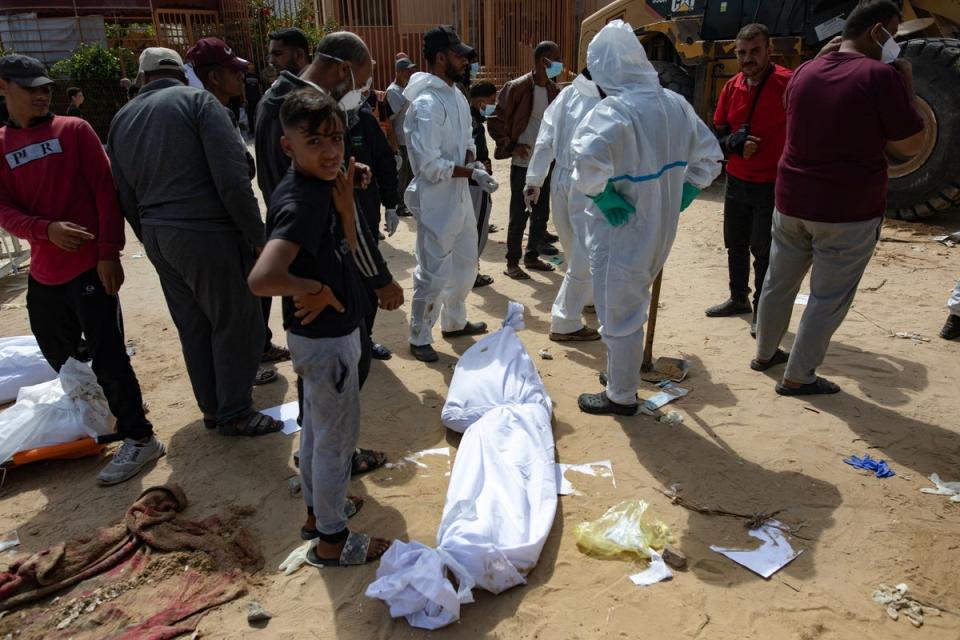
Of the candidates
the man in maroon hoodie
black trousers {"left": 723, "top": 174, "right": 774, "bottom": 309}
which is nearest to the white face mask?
black trousers {"left": 723, "top": 174, "right": 774, "bottom": 309}

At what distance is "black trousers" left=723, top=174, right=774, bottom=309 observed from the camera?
4.70m

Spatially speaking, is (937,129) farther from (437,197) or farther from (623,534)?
(623,534)

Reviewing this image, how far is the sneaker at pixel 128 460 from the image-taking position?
10.8 ft

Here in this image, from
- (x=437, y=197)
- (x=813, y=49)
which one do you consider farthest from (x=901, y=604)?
(x=813, y=49)

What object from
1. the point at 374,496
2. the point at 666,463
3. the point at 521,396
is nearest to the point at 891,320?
the point at 666,463

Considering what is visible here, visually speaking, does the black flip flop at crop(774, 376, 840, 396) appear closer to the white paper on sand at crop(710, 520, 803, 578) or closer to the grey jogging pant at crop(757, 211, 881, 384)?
the grey jogging pant at crop(757, 211, 881, 384)

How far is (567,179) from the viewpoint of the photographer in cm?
491

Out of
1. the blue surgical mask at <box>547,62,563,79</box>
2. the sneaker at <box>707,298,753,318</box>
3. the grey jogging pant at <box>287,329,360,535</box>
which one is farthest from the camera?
the blue surgical mask at <box>547,62,563,79</box>

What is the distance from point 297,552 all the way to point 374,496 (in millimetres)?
492

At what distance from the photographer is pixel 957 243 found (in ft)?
21.3

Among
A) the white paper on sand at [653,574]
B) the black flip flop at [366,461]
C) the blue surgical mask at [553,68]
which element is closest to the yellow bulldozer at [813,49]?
the blue surgical mask at [553,68]

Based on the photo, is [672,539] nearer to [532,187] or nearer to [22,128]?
[532,187]

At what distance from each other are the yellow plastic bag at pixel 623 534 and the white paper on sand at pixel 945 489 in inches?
51.1

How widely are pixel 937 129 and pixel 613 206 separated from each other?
516cm
